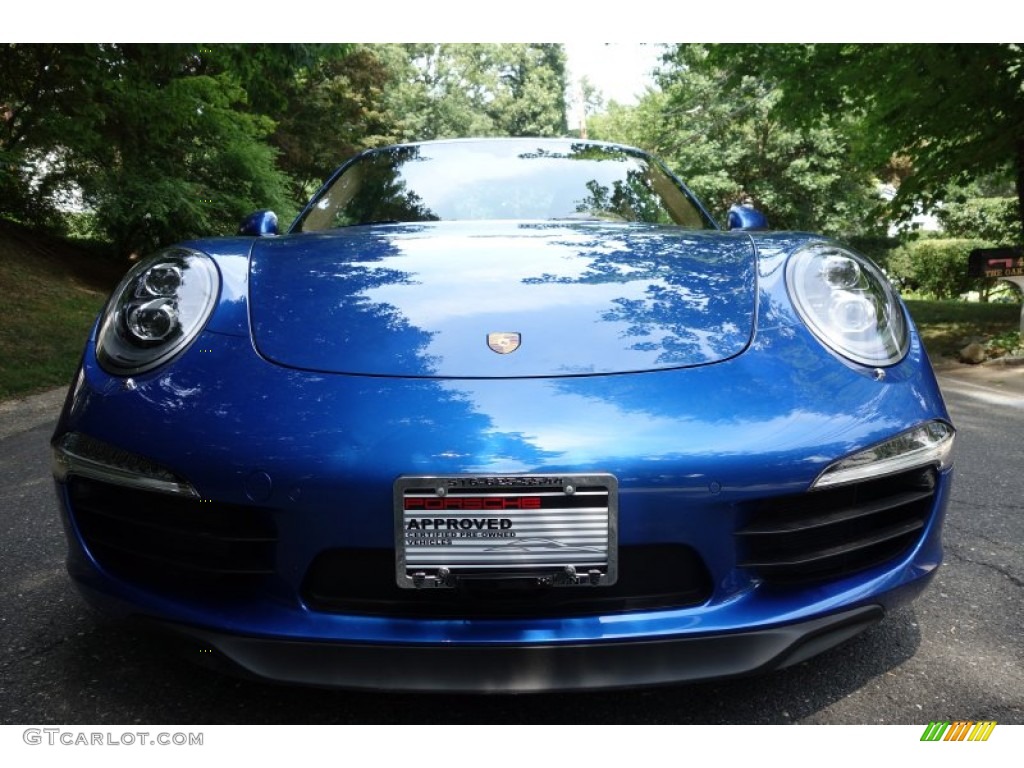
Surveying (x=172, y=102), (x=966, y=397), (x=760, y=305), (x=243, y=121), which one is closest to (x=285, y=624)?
(x=760, y=305)

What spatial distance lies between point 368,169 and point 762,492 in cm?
207

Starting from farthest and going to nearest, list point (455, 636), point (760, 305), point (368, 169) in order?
point (368, 169), point (760, 305), point (455, 636)

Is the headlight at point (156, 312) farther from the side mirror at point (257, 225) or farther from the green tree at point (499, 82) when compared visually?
the green tree at point (499, 82)

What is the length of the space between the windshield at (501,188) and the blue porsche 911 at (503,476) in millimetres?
984

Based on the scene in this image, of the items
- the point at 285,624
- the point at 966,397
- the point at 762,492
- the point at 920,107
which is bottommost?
the point at 966,397

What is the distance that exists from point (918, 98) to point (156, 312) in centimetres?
865

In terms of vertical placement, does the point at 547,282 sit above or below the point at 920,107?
below

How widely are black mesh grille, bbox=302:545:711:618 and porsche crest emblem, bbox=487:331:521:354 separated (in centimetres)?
43

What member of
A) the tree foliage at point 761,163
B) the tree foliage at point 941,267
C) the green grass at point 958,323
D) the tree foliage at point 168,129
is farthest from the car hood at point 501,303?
the tree foliage at point 761,163

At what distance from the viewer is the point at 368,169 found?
294cm

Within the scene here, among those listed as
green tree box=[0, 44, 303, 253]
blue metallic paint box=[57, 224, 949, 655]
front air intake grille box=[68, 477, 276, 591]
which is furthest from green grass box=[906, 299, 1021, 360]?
front air intake grille box=[68, 477, 276, 591]

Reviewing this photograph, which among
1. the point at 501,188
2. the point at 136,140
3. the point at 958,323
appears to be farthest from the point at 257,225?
the point at 136,140

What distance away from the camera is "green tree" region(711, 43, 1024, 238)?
7723 millimetres

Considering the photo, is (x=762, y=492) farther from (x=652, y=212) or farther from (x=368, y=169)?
(x=368, y=169)
